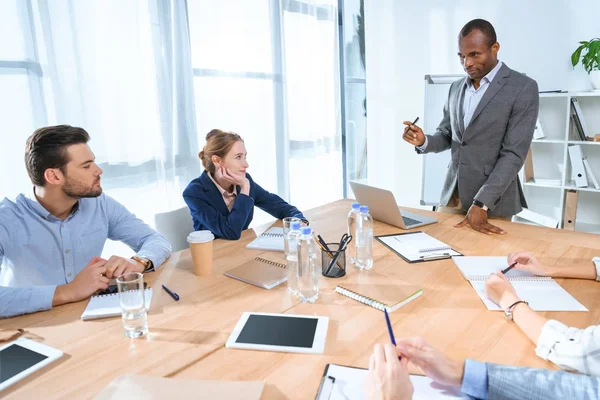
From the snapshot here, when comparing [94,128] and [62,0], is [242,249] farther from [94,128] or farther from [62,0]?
[62,0]

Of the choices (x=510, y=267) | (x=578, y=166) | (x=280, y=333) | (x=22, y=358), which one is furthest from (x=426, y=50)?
(x=22, y=358)

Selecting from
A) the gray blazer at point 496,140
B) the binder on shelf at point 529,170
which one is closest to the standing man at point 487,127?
the gray blazer at point 496,140

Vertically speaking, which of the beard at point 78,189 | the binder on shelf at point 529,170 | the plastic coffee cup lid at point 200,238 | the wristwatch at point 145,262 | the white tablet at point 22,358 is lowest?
the binder on shelf at point 529,170

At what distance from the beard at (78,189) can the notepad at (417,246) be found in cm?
112

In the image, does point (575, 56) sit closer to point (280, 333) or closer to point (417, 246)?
point (417, 246)

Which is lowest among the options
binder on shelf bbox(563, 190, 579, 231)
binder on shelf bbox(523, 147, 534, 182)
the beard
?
binder on shelf bbox(563, 190, 579, 231)

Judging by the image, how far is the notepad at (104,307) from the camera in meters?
1.20

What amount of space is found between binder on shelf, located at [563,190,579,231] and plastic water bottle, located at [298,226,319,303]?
10.3 ft

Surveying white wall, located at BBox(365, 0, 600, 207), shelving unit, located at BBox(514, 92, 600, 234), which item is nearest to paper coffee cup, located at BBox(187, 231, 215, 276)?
shelving unit, located at BBox(514, 92, 600, 234)

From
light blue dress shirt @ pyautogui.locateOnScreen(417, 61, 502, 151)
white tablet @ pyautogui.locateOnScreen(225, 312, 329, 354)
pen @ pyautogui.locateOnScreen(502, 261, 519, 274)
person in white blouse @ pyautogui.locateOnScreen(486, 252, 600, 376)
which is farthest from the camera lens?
light blue dress shirt @ pyautogui.locateOnScreen(417, 61, 502, 151)

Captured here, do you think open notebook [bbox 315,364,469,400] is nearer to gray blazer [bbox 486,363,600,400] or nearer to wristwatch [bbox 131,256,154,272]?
gray blazer [bbox 486,363,600,400]

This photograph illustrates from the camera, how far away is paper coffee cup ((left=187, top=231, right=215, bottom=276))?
4.82ft

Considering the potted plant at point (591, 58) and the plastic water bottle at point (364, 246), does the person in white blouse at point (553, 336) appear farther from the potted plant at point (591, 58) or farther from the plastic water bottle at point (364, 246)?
the potted plant at point (591, 58)

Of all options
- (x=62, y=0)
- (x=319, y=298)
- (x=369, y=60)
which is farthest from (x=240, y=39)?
(x=319, y=298)
